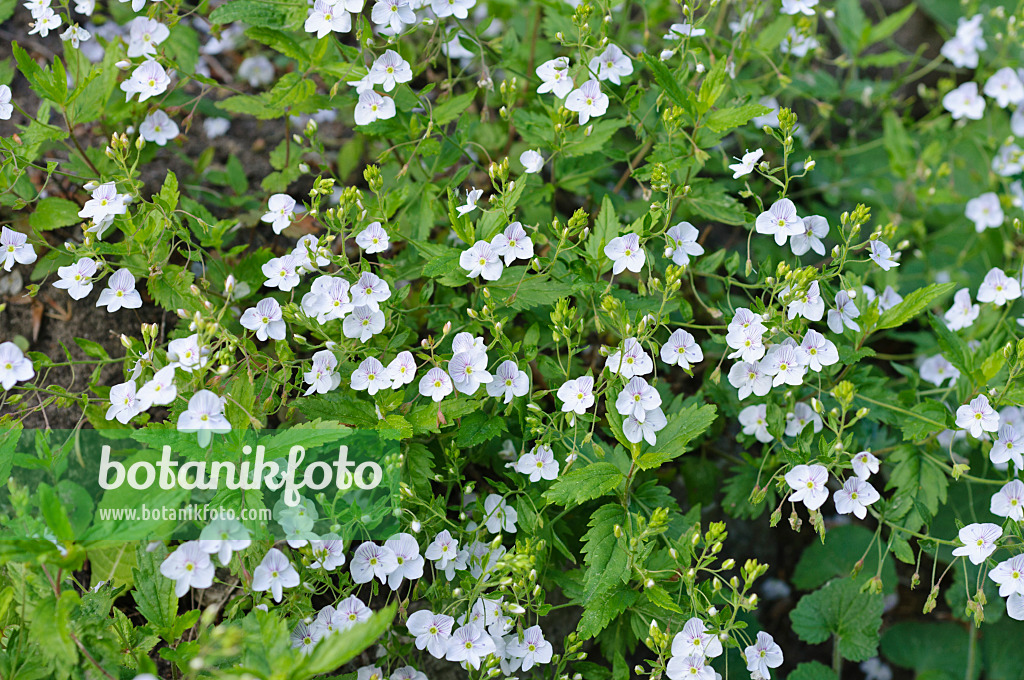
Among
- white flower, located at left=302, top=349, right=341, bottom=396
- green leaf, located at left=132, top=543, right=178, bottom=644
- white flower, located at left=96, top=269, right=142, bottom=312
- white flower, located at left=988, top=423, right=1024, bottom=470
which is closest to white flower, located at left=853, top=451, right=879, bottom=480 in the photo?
white flower, located at left=988, top=423, right=1024, bottom=470

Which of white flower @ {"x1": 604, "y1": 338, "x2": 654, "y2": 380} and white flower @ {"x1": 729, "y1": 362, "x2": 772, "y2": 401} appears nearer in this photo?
white flower @ {"x1": 604, "y1": 338, "x2": 654, "y2": 380}

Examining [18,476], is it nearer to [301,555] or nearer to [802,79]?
[301,555]

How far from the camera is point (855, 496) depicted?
227cm

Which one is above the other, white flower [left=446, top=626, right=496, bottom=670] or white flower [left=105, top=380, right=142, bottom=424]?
white flower [left=105, top=380, right=142, bottom=424]

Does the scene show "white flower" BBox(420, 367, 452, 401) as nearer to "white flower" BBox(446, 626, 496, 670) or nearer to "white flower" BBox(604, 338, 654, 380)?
"white flower" BBox(604, 338, 654, 380)

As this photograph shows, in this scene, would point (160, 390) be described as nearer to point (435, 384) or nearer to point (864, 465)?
point (435, 384)

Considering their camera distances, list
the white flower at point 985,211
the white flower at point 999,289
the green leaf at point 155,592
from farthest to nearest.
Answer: the white flower at point 985,211, the white flower at point 999,289, the green leaf at point 155,592

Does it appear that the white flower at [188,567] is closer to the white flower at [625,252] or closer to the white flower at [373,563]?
the white flower at [373,563]

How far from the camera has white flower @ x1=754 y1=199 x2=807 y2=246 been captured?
235 cm

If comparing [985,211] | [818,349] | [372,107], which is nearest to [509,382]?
[818,349]

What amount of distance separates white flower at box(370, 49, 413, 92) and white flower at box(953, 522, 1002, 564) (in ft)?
7.19

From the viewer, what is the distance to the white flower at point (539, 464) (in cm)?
231

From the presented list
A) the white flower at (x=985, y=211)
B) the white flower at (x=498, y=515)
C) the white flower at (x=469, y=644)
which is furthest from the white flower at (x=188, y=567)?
the white flower at (x=985, y=211)

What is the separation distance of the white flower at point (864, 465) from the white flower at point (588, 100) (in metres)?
1.30
